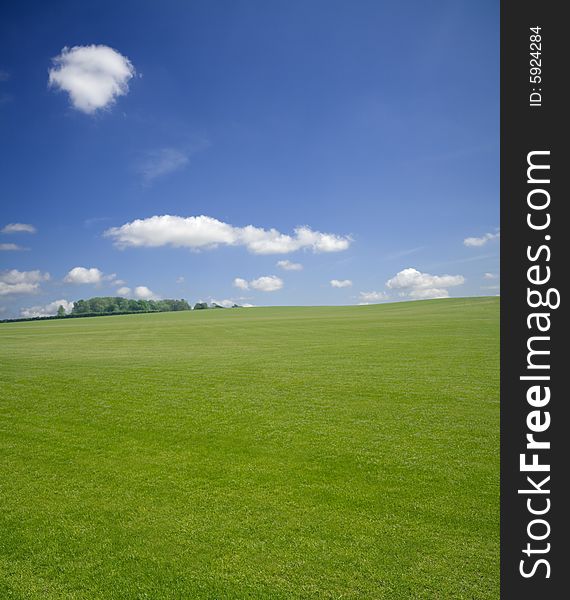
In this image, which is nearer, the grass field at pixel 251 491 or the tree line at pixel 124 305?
the grass field at pixel 251 491

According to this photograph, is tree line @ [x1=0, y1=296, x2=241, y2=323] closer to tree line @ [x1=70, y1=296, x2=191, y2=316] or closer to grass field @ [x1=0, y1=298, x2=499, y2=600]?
tree line @ [x1=70, y1=296, x2=191, y2=316]

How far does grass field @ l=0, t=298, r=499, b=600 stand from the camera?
18.3 ft

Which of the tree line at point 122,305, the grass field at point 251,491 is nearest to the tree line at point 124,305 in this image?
the tree line at point 122,305

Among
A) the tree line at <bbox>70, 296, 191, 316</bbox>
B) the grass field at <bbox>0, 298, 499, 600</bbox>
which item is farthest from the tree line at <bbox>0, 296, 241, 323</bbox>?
the grass field at <bbox>0, 298, 499, 600</bbox>

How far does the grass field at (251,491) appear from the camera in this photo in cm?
557

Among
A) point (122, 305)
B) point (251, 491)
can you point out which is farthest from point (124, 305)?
point (251, 491)

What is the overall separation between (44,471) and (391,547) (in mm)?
7402

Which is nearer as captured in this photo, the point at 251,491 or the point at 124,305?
the point at 251,491

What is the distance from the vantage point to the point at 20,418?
12.7 metres

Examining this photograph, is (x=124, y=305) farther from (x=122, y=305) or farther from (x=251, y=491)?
(x=251, y=491)

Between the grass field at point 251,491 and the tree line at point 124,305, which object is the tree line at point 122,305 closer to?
the tree line at point 124,305

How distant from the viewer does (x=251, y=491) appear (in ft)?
Answer: 25.3

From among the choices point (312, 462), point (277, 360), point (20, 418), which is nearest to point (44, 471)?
point (20, 418)

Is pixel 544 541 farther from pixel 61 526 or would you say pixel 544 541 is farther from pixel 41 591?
pixel 61 526
